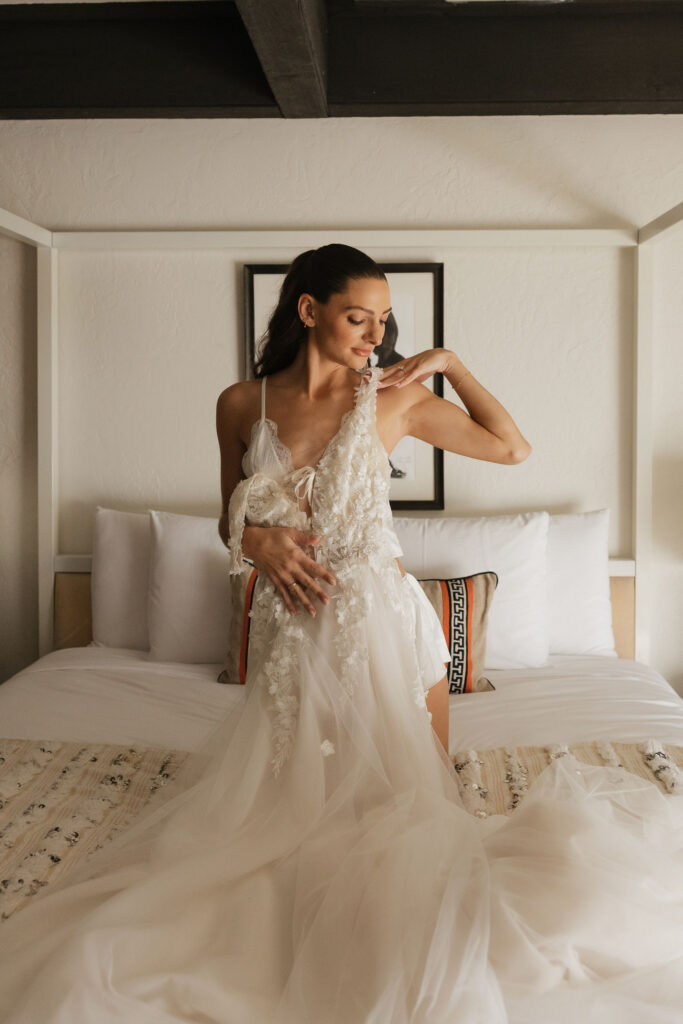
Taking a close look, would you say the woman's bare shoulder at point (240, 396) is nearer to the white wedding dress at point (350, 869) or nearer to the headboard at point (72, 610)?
the white wedding dress at point (350, 869)

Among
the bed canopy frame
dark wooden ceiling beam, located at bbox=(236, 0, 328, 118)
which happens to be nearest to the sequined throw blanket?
the bed canopy frame

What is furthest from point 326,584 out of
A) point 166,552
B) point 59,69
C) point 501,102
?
point 59,69

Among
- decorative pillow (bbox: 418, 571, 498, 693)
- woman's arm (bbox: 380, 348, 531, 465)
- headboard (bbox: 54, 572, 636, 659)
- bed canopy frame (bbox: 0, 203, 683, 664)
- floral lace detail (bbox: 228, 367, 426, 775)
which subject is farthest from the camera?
headboard (bbox: 54, 572, 636, 659)

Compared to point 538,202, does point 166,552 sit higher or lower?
lower

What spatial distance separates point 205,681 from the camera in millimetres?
2762

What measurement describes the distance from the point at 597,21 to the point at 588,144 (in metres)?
0.54

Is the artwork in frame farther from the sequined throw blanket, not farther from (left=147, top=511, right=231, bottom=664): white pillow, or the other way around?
the sequined throw blanket

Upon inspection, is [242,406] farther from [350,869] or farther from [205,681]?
[205,681]

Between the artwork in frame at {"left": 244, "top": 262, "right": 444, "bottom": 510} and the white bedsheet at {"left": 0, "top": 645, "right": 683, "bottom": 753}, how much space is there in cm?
79

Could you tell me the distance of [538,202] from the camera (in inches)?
126

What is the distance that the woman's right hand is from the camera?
5.24 feet

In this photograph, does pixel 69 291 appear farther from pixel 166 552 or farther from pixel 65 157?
pixel 166 552

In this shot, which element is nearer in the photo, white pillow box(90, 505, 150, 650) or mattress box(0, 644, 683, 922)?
mattress box(0, 644, 683, 922)

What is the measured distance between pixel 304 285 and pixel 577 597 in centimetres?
174
